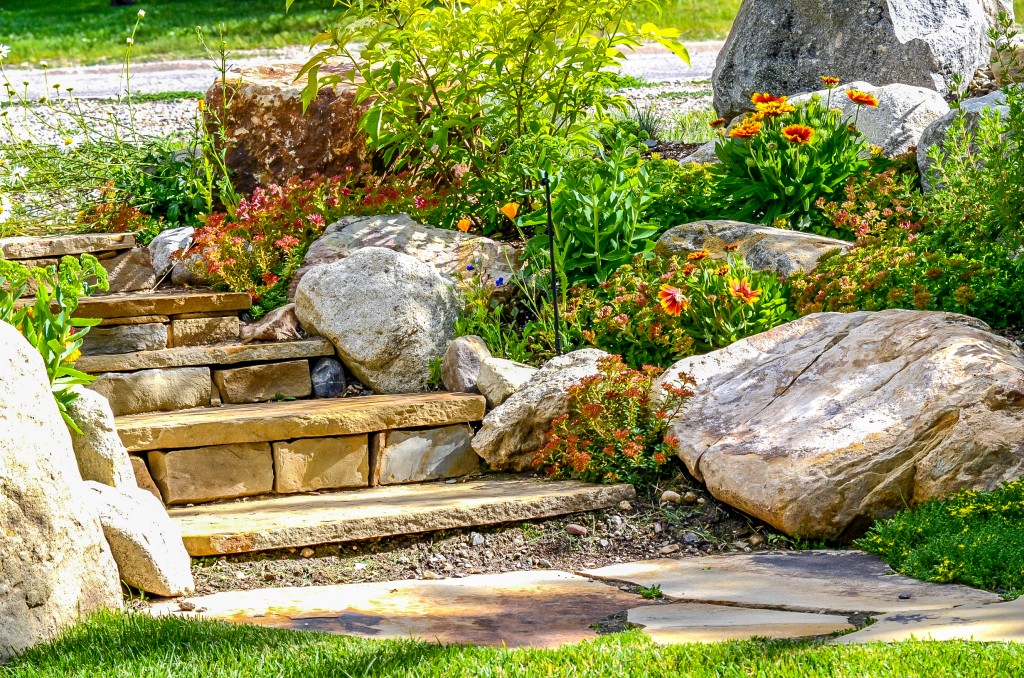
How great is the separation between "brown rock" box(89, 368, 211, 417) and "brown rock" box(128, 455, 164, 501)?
742 millimetres

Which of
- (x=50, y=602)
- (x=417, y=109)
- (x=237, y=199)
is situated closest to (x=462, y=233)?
(x=417, y=109)

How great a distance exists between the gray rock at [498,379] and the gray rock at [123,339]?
74.4 inches

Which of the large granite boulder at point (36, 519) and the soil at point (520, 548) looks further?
the soil at point (520, 548)

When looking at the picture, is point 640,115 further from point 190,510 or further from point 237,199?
point 190,510

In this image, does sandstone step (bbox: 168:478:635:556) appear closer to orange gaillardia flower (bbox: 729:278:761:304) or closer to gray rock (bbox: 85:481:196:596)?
gray rock (bbox: 85:481:196:596)

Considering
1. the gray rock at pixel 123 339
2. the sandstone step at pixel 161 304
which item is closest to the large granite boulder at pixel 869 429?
the sandstone step at pixel 161 304

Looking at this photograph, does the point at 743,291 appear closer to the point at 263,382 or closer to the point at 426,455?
the point at 426,455

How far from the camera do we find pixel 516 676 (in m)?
2.85

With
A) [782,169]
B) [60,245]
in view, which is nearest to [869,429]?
[782,169]

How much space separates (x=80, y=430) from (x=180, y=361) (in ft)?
5.09

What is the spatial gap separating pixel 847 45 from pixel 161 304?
6.26 metres

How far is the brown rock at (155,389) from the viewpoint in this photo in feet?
17.6

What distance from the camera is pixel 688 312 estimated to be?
17.6 ft

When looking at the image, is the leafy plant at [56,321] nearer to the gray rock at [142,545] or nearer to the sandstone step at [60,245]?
the gray rock at [142,545]
